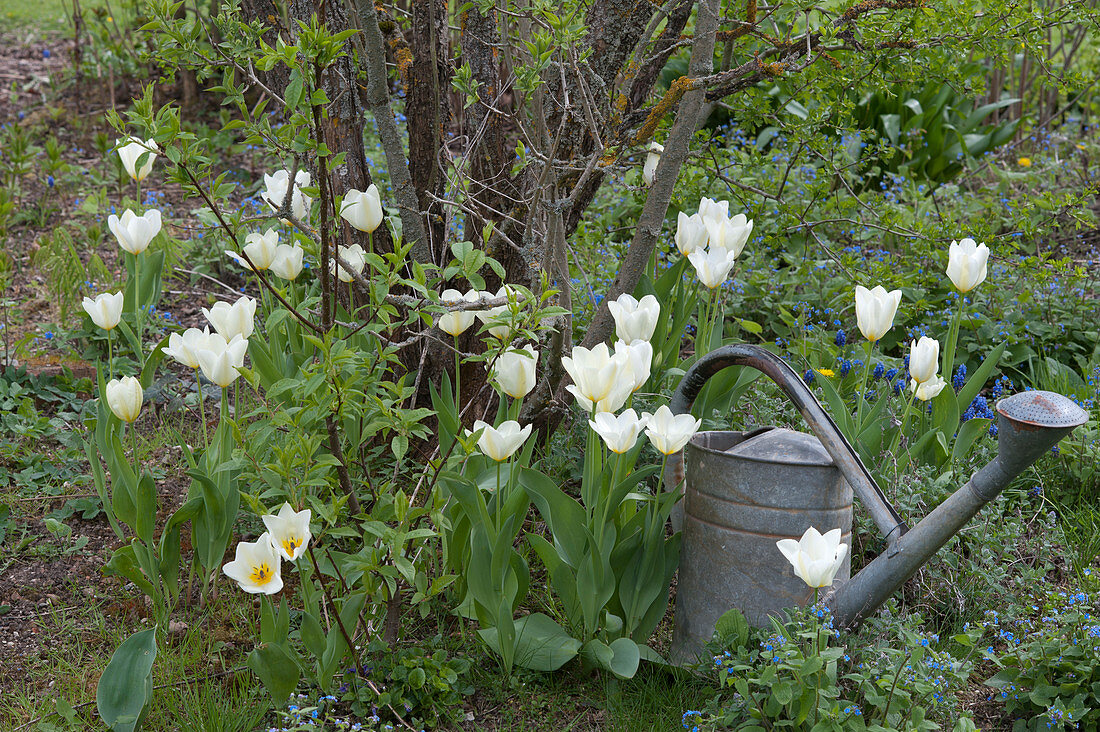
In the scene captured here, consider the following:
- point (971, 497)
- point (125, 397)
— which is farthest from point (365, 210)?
point (971, 497)

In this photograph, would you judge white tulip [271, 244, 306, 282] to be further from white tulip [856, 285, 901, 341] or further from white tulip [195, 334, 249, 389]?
white tulip [856, 285, 901, 341]

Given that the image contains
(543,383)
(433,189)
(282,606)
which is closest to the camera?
(282,606)

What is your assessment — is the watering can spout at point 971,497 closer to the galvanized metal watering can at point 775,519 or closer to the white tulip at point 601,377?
the galvanized metal watering can at point 775,519

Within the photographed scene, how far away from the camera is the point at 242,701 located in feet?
5.21

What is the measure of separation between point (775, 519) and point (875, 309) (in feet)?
1.73

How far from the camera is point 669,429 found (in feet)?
4.90

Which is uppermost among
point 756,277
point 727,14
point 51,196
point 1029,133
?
point 727,14

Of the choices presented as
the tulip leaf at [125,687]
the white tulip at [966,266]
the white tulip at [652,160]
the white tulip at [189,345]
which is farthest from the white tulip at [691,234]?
the tulip leaf at [125,687]

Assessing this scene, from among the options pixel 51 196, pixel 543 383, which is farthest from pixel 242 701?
pixel 51 196

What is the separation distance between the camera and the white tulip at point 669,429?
4.87ft

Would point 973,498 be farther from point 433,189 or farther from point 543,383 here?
point 433,189

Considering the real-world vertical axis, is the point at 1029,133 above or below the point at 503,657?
above

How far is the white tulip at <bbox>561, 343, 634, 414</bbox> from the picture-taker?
57.2 inches

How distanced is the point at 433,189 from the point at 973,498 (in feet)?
4.81
